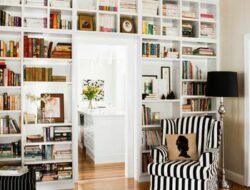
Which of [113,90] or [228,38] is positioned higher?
[228,38]

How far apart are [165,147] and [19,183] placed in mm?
1897

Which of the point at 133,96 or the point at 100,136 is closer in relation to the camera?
the point at 133,96

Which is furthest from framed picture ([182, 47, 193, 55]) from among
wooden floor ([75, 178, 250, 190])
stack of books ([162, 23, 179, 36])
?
wooden floor ([75, 178, 250, 190])

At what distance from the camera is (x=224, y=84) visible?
4.33 m

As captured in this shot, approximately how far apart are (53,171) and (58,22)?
6.96 feet

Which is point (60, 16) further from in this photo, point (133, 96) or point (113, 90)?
point (113, 90)

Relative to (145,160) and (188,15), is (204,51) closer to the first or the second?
(188,15)

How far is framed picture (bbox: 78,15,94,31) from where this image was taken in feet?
14.9

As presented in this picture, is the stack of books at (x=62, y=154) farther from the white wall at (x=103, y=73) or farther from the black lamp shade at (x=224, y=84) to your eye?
the white wall at (x=103, y=73)

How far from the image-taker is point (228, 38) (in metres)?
4.93

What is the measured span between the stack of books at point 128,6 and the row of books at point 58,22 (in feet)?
2.72

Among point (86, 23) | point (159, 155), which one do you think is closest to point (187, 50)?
point (86, 23)

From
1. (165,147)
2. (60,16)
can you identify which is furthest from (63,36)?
(165,147)

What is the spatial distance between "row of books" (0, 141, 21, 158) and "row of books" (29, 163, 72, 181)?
0.30m
